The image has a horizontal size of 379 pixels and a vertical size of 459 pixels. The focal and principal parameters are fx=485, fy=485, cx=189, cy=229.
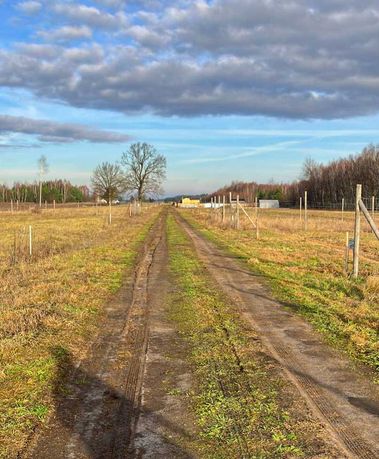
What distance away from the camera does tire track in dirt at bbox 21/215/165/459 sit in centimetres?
395

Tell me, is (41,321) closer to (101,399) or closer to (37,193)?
(101,399)

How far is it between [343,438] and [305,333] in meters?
3.37

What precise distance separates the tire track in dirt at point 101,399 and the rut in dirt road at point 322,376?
5.81 ft

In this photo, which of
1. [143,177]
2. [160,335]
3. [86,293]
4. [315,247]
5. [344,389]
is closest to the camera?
[344,389]

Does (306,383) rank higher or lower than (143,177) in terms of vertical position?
lower

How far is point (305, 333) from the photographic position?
7395 mm

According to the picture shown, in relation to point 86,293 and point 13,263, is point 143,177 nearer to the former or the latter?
point 13,263

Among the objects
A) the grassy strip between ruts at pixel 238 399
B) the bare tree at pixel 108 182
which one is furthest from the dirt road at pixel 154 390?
the bare tree at pixel 108 182

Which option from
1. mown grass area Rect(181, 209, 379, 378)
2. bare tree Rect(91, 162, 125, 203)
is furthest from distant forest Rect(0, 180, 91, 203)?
mown grass area Rect(181, 209, 379, 378)

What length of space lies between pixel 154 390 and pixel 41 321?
3310 millimetres

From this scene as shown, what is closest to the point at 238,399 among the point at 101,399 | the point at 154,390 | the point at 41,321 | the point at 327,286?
the point at 154,390

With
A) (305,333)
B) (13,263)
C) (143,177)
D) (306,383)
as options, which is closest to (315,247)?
(13,263)

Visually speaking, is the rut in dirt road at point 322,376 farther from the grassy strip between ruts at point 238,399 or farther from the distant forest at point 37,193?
Result: the distant forest at point 37,193

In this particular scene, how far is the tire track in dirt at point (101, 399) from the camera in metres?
3.95
